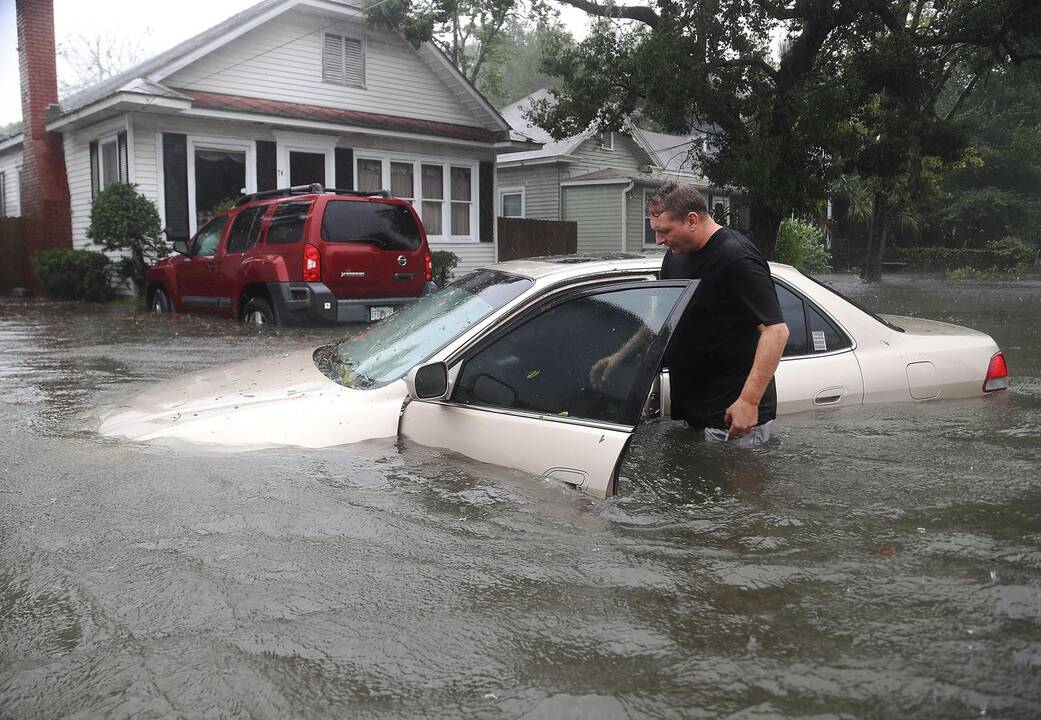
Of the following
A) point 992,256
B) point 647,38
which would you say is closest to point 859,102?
point 647,38

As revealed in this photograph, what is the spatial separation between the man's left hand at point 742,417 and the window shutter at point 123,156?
51.7ft

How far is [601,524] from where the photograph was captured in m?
3.88

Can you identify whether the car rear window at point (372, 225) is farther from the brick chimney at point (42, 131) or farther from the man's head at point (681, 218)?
the brick chimney at point (42, 131)

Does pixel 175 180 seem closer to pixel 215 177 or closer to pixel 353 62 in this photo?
pixel 215 177

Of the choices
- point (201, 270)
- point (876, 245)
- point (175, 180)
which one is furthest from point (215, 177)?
point (876, 245)

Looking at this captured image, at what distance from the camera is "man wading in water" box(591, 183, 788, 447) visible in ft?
13.3

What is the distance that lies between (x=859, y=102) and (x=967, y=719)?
605 inches

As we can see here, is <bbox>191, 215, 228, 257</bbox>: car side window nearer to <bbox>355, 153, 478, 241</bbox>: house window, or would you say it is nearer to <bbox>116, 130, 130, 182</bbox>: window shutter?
<bbox>116, 130, 130, 182</bbox>: window shutter

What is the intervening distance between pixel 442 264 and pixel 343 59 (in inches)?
194

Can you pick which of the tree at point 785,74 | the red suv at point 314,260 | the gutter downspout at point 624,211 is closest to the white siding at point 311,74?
the tree at point 785,74

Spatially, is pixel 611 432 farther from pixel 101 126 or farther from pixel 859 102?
pixel 101 126

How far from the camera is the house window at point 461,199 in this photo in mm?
22250

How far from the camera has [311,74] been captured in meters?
19.9

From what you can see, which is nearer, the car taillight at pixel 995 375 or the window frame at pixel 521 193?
the car taillight at pixel 995 375
